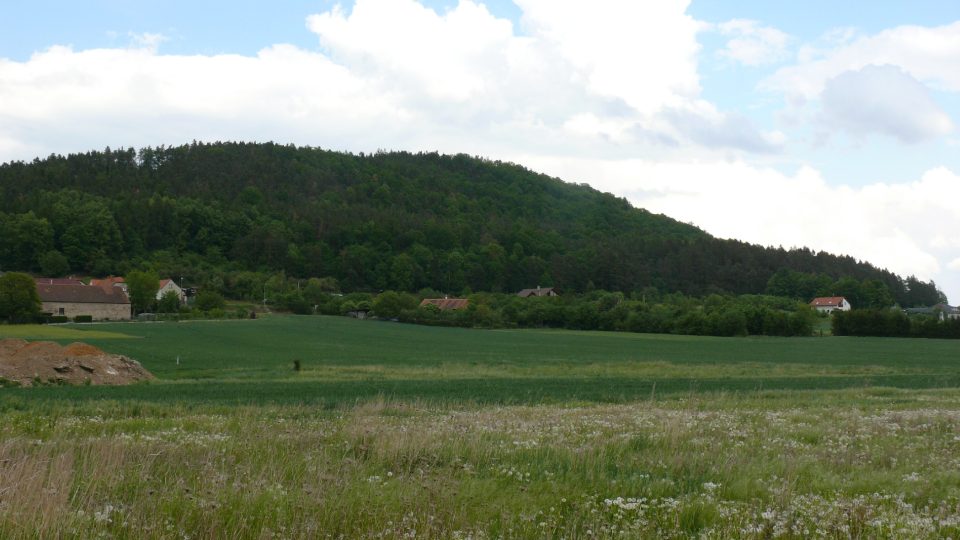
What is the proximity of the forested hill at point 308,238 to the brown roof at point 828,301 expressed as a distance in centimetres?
1023

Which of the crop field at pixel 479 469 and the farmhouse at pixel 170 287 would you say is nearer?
the crop field at pixel 479 469

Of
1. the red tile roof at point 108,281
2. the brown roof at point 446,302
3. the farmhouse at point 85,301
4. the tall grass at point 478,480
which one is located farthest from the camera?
the brown roof at point 446,302

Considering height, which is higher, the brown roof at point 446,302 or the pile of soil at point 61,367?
the brown roof at point 446,302

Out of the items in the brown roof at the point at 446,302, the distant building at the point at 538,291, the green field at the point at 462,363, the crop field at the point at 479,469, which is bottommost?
the green field at the point at 462,363

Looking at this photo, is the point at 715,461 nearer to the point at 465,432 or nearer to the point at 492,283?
the point at 465,432

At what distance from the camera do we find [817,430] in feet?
50.3

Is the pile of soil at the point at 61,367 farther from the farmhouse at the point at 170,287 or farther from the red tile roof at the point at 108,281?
the red tile roof at the point at 108,281

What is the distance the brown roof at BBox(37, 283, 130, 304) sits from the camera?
10330 cm

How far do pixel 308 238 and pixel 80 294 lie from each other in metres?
69.6

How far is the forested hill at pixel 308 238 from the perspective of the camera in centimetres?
14800

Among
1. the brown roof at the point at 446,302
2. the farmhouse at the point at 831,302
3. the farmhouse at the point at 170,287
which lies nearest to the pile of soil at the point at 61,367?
the farmhouse at the point at 170,287

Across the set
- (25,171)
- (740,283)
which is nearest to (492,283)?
(740,283)

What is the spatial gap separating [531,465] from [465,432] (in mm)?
3035

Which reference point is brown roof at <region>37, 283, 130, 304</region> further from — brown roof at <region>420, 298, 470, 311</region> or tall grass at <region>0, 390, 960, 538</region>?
tall grass at <region>0, 390, 960, 538</region>
